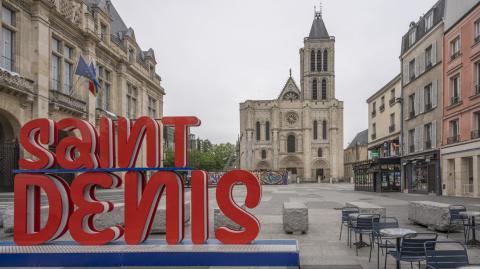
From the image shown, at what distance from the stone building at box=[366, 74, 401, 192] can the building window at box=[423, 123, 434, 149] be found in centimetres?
410

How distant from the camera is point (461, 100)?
29734mm

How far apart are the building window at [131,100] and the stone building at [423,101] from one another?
25462mm

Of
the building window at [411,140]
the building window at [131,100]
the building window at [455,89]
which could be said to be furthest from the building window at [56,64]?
the building window at [411,140]

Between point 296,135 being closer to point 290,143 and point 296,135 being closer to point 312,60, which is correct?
Answer: point 290,143

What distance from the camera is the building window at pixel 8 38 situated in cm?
2266

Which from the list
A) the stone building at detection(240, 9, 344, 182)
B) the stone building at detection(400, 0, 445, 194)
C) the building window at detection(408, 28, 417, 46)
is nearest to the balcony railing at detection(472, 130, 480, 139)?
the stone building at detection(400, 0, 445, 194)

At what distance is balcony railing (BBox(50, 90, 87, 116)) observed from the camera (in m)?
26.3

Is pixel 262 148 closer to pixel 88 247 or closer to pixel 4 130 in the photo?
pixel 4 130

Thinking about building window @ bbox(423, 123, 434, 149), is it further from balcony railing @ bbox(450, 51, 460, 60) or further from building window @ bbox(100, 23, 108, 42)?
building window @ bbox(100, 23, 108, 42)

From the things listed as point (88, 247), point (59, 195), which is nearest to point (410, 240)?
point (88, 247)

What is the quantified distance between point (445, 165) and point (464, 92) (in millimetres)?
5602

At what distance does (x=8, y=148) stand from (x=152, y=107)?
2710 centimetres

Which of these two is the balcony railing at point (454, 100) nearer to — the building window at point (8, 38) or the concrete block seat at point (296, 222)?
the concrete block seat at point (296, 222)

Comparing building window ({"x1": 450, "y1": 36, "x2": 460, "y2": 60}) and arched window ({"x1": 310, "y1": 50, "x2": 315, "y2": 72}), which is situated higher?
arched window ({"x1": 310, "y1": 50, "x2": 315, "y2": 72})
